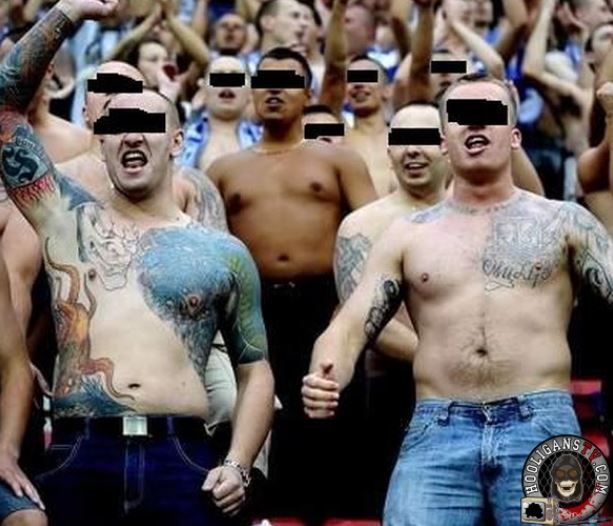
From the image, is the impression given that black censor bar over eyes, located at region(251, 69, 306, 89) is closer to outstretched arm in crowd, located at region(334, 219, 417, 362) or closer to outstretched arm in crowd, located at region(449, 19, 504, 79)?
outstretched arm in crowd, located at region(334, 219, 417, 362)

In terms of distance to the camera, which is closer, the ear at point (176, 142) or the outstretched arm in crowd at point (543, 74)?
the ear at point (176, 142)

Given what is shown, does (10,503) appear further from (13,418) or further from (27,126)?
(27,126)

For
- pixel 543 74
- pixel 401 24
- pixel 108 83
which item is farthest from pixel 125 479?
pixel 401 24

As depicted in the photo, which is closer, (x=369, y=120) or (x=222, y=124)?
(x=369, y=120)

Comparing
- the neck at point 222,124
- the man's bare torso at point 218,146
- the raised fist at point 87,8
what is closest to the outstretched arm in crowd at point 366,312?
the raised fist at point 87,8

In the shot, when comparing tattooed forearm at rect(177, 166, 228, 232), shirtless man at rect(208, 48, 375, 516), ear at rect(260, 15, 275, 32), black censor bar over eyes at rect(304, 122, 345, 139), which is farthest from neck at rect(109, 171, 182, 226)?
ear at rect(260, 15, 275, 32)

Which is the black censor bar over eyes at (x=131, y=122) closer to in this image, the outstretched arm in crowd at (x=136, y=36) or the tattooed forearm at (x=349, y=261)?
the tattooed forearm at (x=349, y=261)

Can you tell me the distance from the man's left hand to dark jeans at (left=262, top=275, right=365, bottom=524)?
2.14 m

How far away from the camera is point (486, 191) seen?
7.71m

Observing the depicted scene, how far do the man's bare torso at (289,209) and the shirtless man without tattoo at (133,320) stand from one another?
7.57ft

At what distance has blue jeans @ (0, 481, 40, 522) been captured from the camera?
7363 millimetres

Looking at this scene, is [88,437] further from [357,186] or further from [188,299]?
[357,186]

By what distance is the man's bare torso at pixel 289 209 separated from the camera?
1027 centimetres

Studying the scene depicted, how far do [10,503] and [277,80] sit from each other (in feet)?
11.7
